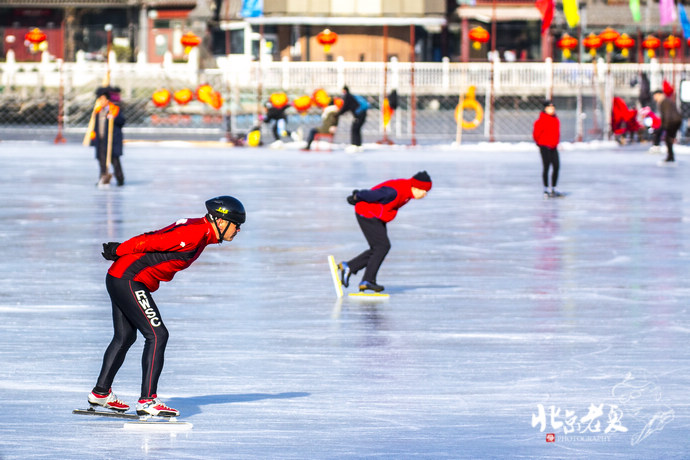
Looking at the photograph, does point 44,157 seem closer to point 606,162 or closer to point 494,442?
point 606,162

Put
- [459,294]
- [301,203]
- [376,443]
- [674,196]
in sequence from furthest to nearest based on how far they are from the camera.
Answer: [674,196], [301,203], [459,294], [376,443]

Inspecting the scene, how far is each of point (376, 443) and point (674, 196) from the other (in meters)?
16.2

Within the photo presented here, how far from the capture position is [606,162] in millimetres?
30891

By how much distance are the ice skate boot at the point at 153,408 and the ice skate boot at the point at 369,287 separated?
4.98 m

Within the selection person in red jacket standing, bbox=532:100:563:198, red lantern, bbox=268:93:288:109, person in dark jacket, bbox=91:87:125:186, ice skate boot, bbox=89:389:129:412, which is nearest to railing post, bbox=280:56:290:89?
red lantern, bbox=268:93:288:109

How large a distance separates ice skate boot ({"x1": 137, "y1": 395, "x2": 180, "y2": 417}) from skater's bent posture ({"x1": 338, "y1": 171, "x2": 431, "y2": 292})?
14.5 feet

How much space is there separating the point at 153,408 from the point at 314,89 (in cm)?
3674

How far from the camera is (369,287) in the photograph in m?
12.4

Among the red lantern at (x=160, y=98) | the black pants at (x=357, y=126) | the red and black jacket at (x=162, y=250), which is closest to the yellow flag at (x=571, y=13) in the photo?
the black pants at (x=357, y=126)

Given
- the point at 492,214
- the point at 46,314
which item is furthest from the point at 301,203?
the point at 46,314

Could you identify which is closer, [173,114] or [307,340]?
[307,340]

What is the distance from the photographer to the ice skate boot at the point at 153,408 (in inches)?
293

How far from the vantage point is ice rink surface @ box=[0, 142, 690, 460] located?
739 cm

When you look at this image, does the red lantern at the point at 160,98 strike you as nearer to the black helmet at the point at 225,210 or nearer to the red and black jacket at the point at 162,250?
the red and black jacket at the point at 162,250
